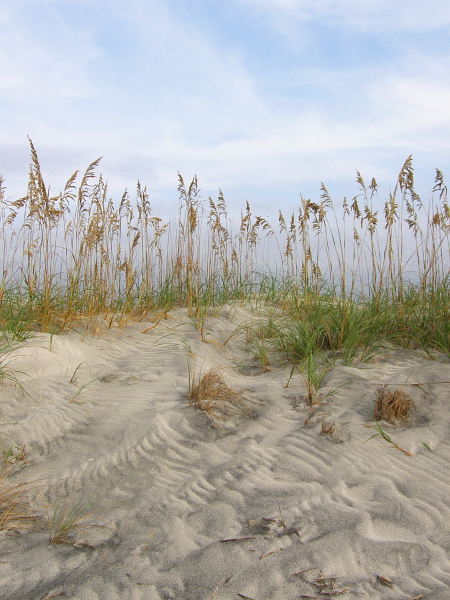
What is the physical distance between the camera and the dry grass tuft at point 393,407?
2916 mm

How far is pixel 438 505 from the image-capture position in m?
2.17

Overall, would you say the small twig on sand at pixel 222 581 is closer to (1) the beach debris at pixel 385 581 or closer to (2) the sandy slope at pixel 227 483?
(2) the sandy slope at pixel 227 483

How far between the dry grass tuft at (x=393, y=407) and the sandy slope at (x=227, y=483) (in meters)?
0.07

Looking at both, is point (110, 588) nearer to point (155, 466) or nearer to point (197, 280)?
point (155, 466)

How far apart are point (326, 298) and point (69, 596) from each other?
149 inches

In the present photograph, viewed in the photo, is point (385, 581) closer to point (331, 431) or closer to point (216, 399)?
point (331, 431)

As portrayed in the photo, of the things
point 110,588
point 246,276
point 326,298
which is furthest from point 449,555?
point 246,276

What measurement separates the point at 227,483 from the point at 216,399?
84cm

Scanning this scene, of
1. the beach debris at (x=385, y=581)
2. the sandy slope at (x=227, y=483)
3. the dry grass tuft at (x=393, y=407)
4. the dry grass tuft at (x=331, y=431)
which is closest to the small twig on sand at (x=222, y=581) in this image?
the sandy slope at (x=227, y=483)

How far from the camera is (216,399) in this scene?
3223 mm

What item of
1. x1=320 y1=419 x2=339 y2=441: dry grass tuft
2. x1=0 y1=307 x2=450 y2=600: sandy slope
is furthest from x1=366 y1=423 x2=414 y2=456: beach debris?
x1=320 y1=419 x2=339 y2=441: dry grass tuft

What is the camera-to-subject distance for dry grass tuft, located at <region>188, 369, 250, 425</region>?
3.09 meters

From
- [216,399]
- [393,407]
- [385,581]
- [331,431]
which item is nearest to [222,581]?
[385,581]

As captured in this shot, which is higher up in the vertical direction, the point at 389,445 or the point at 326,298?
the point at 326,298
